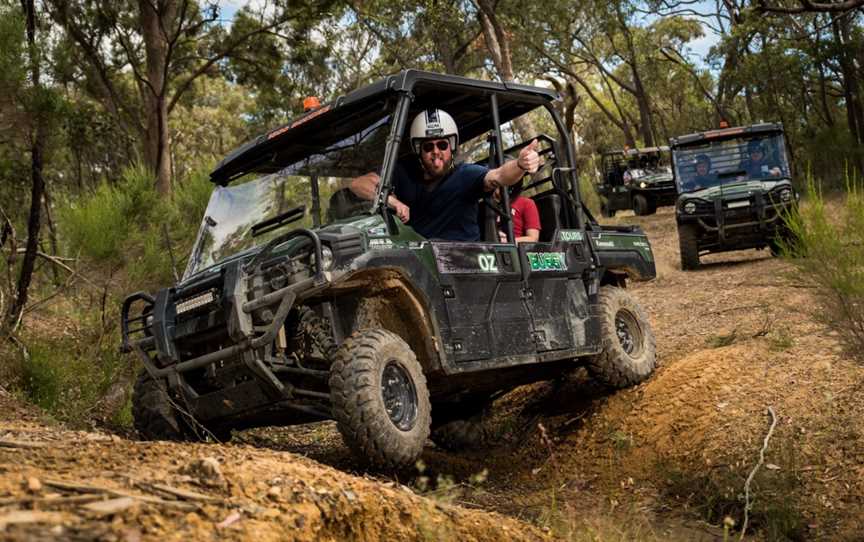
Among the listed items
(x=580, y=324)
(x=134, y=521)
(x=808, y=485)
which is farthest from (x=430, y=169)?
(x=134, y=521)

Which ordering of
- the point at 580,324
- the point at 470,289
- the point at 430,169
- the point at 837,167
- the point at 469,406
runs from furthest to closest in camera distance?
the point at 837,167 < the point at 469,406 < the point at 580,324 < the point at 430,169 < the point at 470,289

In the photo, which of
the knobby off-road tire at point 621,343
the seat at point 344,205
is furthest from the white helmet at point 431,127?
the knobby off-road tire at point 621,343

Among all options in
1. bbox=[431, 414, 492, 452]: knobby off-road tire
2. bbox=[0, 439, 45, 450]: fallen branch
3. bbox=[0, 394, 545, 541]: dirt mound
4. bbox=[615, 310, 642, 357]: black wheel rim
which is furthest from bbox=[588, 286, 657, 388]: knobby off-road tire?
bbox=[0, 439, 45, 450]: fallen branch

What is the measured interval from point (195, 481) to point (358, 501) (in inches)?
27.1

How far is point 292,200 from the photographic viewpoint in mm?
6012

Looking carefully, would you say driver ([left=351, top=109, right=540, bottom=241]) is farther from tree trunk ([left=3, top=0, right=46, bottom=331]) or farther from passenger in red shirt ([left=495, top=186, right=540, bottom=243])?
tree trunk ([left=3, top=0, right=46, bottom=331])

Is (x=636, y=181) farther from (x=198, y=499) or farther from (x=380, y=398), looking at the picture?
(x=198, y=499)

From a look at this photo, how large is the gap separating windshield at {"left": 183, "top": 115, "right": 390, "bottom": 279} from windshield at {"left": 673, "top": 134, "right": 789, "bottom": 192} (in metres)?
10.8

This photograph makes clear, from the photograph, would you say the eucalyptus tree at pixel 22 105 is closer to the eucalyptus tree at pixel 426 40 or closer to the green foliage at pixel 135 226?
the green foliage at pixel 135 226

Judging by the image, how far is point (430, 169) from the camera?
615cm

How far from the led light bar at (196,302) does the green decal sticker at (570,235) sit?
8.93ft

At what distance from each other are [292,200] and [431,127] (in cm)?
97

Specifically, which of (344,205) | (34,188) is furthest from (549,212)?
(34,188)

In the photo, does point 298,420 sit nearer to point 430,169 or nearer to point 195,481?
point 430,169
